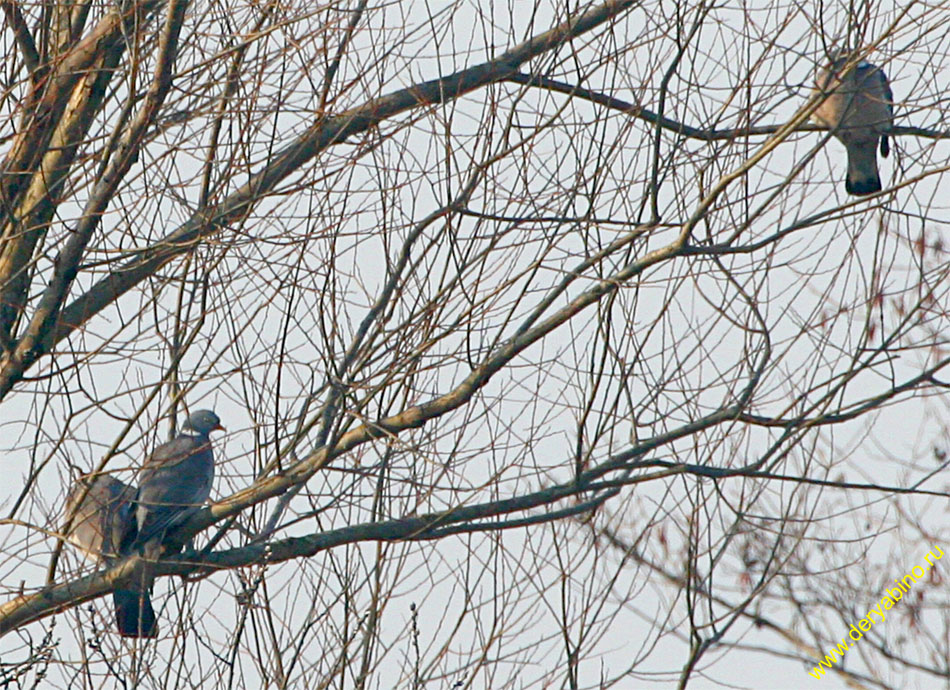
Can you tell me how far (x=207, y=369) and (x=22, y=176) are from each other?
90 cm


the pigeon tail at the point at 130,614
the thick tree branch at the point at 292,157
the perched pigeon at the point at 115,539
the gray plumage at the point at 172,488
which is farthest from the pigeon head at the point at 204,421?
the thick tree branch at the point at 292,157

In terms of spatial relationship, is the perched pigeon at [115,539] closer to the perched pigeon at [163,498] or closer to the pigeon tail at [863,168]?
the perched pigeon at [163,498]

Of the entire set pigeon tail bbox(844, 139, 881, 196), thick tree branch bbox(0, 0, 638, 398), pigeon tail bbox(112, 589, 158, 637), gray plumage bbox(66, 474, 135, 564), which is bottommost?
pigeon tail bbox(112, 589, 158, 637)

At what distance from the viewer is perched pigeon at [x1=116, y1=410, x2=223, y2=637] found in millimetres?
4973

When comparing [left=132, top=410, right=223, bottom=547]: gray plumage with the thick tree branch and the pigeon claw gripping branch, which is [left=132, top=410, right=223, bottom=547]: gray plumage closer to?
the thick tree branch

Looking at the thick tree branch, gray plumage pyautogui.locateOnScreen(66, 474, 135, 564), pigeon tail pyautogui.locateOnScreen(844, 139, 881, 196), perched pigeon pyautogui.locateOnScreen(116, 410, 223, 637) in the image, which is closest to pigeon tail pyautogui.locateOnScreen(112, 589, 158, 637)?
perched pigeon pyautogui.locateOnScreen(116, 410, 223, 637)

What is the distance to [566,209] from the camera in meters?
4.50

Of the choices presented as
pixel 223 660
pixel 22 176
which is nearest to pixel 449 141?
pixel 22 176

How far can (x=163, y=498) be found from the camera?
17.8 feet

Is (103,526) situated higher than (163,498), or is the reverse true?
(163,498)

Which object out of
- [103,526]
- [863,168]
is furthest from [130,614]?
[863,168]

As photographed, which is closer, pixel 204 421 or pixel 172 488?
pixel 172 488

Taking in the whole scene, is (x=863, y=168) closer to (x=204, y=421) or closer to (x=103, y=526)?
(x=204, y=421)

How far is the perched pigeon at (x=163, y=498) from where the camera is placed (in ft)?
16.3
